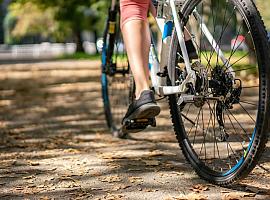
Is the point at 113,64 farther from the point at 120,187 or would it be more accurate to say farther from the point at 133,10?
the point at 120,187

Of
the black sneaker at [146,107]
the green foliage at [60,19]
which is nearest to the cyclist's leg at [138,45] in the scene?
the black sneaker at [146,107]

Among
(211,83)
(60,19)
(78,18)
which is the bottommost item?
(211,83)

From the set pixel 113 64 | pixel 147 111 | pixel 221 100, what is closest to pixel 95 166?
pixel 147 111

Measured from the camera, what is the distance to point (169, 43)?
323cm

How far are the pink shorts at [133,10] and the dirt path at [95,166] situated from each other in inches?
34.7

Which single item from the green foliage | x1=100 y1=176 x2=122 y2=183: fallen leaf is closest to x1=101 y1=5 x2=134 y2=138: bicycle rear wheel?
x1=100 y1=176 x2=122 y2=183: fallen leaf

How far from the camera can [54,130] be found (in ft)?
17.9

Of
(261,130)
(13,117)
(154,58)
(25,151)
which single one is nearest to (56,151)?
(25,151)

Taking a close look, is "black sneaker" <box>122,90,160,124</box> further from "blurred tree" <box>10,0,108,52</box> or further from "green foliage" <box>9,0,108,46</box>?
"blurred tree" <box>10,0,108,52</box>

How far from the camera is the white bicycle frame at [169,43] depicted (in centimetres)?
300

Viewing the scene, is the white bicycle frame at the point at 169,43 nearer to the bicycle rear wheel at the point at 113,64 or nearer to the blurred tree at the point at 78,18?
the bicycle rear wheel at the point at 113,64

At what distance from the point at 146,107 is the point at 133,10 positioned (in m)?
0.55

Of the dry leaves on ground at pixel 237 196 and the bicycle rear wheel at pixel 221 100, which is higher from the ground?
the bicycle rear wheel at pixel 221 100

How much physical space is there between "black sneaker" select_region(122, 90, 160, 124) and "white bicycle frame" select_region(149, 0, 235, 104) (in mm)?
97
